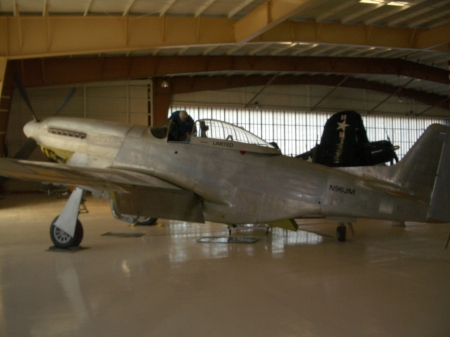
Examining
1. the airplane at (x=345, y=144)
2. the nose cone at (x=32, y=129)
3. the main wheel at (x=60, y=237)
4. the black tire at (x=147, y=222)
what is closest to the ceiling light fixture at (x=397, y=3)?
the airplane at (x=345, y=144)

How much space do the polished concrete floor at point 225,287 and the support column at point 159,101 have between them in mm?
17220

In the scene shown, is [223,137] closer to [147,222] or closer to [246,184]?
→ [246,184]

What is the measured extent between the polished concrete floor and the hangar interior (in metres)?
0.03

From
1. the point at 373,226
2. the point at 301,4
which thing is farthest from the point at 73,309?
the point at 301,4

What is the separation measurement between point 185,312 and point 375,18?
49.8 feet

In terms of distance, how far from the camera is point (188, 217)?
7.31 m

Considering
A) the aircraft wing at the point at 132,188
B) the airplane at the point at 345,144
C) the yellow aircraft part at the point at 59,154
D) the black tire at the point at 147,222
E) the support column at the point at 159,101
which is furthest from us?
the support column at the point at 159,101

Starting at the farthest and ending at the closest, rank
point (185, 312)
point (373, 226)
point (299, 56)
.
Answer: point (299, 56), point (373, 226), point (185, 312)

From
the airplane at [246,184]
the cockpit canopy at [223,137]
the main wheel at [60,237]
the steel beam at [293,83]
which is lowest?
the main wheel at [60,237]

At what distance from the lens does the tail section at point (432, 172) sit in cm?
723

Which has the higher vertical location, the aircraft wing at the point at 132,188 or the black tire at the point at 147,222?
the aircraft wing at the point at 132,188

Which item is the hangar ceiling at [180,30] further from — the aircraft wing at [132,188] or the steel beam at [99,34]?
the aircraft wing at [132,188]

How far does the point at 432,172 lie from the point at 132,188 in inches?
209

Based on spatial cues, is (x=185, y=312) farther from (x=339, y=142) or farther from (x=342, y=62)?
(x=342, y=62)
